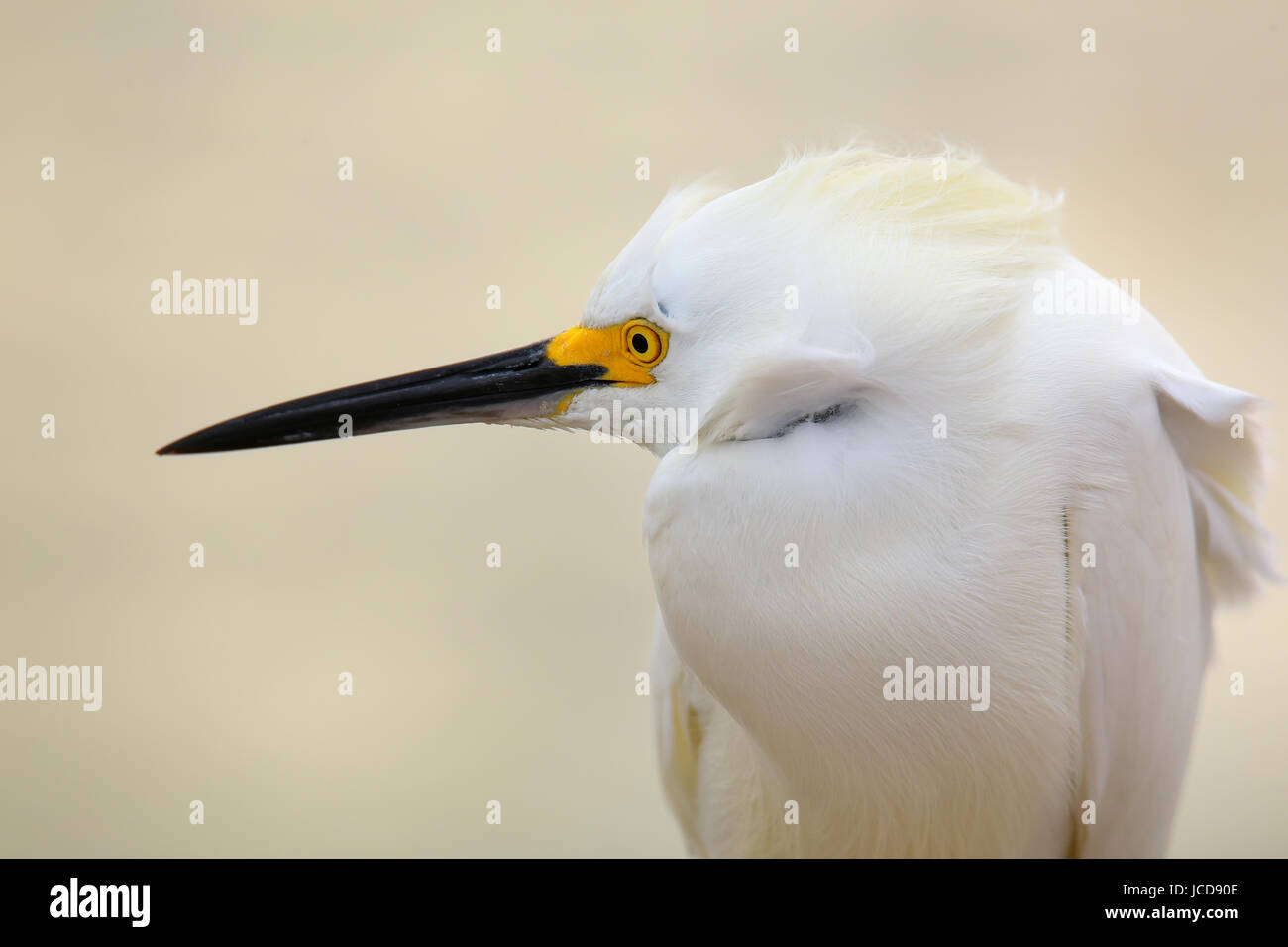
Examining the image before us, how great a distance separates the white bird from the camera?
0.94 metres

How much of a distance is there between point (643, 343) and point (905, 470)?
0.27 m

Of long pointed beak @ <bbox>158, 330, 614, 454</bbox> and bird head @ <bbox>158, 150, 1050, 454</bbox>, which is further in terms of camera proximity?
long pointed beak @ <bbox>158, 330, 614, 454</bbox>

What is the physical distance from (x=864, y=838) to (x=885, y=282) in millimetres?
603

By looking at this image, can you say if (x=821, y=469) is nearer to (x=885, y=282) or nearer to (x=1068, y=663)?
(x=885, y=282)

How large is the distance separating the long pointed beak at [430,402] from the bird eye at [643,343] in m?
0.05

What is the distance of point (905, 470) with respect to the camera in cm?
93

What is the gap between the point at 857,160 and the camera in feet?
3.60

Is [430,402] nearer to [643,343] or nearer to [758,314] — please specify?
[643,343]
